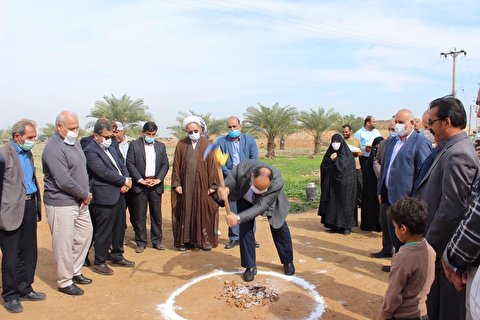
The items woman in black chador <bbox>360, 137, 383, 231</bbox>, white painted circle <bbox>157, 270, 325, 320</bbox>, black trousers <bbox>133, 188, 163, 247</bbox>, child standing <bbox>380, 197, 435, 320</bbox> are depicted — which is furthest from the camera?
woman in black chador <bbox>360, 137, 383, 231</bbox>

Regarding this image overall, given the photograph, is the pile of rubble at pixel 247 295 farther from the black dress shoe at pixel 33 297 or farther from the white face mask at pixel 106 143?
the white face mask at pixel 106 143

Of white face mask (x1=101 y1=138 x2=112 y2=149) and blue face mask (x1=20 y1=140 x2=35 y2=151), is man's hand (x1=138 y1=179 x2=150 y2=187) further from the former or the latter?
blue face mask (x1=20 y1=140 x2=35 y2=151)

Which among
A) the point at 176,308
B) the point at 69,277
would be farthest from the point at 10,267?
the point at 176,308

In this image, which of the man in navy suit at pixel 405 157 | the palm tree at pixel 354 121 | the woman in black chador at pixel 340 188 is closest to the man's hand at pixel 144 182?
the woman in black chador at pixel 340 188

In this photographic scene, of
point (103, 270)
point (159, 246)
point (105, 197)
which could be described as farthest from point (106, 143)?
point (159, 246)

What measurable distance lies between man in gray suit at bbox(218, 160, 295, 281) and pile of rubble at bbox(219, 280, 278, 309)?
0.34m

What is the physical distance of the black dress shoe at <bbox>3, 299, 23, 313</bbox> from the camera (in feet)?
13.9

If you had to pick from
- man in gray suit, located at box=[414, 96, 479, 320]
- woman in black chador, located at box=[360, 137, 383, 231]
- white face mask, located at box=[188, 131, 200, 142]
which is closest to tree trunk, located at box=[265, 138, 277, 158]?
woman in black chador, located at box=[360, 137, 383, 231]

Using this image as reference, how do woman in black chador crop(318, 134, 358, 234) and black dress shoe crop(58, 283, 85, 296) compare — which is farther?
woman in black chador crop(318, 134, 358, 234)

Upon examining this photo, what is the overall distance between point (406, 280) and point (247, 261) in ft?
8.29

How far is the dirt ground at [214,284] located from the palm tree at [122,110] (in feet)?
56.6

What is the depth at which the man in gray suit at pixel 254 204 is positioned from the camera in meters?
4.62

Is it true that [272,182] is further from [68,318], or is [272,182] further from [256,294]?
[68,318]

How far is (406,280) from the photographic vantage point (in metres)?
2.85
